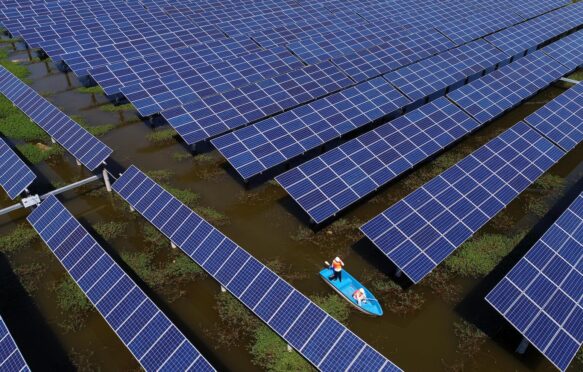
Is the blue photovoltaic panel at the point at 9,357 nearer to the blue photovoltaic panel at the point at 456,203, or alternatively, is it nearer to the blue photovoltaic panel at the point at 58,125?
the blue photovoltaic panel at the point at 58,125

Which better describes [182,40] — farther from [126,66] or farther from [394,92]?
[394,92]

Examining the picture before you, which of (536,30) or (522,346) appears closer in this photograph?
(522,346)

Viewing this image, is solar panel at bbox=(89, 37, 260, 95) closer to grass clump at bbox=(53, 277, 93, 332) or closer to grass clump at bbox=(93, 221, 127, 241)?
grass clump at bbox=(93, 221, 127, 241)

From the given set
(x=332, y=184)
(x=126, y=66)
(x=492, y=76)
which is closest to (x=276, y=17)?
(x=126, y=66)

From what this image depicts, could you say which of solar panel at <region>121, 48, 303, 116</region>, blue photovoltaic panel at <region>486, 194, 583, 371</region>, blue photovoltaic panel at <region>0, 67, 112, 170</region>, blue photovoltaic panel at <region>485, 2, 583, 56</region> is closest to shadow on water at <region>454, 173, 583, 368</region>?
blue photovoltaic panel at <region>486, 194, 583, 371</region>

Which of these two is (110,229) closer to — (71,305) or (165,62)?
(71,305)

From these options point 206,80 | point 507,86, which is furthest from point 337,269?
point 507,86
